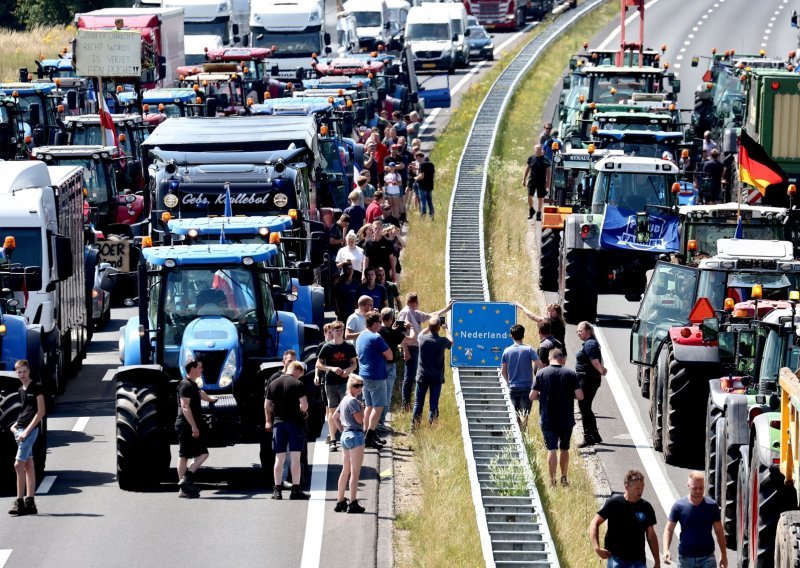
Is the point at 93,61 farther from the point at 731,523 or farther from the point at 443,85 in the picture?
the point at 731,523

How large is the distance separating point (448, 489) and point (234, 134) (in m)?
10.9

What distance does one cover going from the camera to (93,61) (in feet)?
140

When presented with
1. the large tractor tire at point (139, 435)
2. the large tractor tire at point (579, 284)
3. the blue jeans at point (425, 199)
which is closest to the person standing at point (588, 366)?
the large tractor tire at point (139, 435)

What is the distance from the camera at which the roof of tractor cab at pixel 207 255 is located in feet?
62.2

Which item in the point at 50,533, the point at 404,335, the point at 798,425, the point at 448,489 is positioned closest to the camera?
the point at 798,425

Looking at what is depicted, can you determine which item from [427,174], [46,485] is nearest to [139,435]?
[46,485]

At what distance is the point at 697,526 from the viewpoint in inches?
550

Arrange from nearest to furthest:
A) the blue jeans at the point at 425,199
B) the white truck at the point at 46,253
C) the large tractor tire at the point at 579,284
Answer: the white truck at the point at 46,253 → the large tractor tire at the point at 579,284 → the blue jeans at the point at 425,199

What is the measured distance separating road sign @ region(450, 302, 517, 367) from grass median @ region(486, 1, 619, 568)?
107cm

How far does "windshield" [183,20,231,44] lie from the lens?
206ft

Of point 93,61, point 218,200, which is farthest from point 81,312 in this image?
point 93,61

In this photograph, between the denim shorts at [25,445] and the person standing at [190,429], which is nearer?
the denim shorts at [25,445]

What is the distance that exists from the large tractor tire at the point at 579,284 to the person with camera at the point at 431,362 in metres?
6.67

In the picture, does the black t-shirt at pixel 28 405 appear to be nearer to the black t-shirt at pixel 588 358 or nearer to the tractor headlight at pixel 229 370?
the tractor headlight at pixel 229 370
